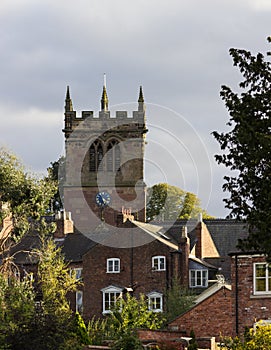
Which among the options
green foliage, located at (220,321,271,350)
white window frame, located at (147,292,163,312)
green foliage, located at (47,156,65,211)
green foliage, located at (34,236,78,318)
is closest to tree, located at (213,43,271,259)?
green foliage, located at (220,321,271,350)

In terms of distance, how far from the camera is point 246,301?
2475 inches

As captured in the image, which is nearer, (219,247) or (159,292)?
(159,292)

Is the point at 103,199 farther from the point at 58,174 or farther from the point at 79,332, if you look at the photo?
the point at 79,332

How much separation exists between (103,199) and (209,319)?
4036cm

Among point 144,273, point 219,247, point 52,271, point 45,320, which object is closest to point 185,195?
point 219,247

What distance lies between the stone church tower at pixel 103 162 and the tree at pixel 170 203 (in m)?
12.6

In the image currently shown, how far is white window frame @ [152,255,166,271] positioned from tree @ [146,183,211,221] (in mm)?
33237

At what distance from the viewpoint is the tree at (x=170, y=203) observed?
121m

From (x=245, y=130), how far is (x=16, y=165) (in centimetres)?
2729

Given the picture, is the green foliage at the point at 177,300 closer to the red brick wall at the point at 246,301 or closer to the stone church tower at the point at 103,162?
the red brick wall at the point at 246,301

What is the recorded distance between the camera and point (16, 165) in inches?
2623

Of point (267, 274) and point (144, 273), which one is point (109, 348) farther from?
point (144, 273)

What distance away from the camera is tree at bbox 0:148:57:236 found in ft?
Answer: 218

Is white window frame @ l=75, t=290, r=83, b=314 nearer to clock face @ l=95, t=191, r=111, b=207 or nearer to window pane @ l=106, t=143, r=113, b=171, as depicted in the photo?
clock face @ l=95, t=191, r=111, b=207
